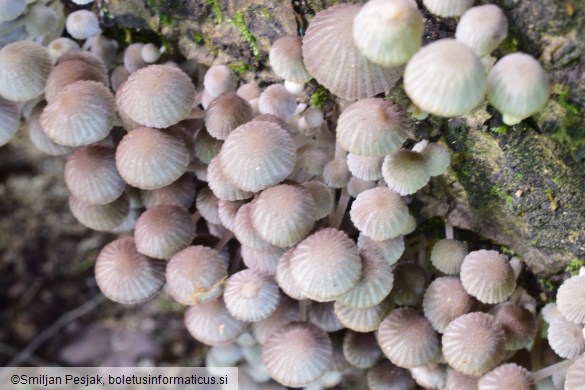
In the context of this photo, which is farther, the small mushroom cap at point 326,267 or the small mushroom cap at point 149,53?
the small mushroom cap at point 149,53

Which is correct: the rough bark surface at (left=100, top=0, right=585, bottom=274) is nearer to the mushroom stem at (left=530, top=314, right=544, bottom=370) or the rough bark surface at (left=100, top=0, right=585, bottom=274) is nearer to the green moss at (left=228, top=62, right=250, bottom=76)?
the green moss at (left=228, top=62, right=250, bottom=76)

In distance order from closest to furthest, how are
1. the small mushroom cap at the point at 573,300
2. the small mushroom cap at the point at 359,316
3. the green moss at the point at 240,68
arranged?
the small mushroom cap at the point at 573,300, the small mushroom cap at the point at 359,316, the green moss at the point at 240,68

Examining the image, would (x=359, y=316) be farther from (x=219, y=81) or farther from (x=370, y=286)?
(x=219, y=81)

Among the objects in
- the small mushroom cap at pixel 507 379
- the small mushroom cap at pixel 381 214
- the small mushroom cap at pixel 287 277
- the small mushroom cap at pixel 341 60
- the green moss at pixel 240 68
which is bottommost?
the small mushroom cap at pixel 507 379

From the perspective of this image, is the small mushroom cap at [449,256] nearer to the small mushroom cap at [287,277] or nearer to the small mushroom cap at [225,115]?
the small mushroom cap at [287,277]

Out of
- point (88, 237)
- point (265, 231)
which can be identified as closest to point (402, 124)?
point (265, 231)

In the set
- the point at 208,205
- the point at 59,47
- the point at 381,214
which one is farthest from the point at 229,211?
the point at 59,47

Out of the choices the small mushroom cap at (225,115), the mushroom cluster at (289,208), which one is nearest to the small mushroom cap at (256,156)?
the mushroom cluster at (289,208)
